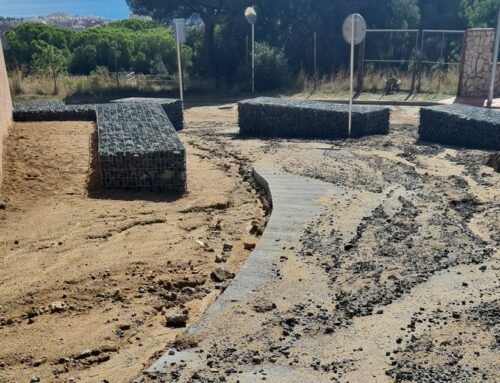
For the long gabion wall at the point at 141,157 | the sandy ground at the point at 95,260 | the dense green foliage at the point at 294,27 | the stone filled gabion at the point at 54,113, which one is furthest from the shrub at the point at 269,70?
the sandy ground at the point at 95,260

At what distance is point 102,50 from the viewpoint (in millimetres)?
29531

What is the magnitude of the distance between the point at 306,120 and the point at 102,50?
789 inches

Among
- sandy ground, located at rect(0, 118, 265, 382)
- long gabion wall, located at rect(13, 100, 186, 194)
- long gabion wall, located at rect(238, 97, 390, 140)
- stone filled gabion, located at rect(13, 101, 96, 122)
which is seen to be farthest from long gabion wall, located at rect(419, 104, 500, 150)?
stone filled gabion, located at rect(13, 101, 96, 122)

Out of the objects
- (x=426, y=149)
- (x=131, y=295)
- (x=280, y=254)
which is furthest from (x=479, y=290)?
(x=426, y=149)

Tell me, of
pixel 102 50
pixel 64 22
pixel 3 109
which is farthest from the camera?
pixel 64 22

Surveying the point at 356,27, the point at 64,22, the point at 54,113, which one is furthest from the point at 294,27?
the point at 64,22

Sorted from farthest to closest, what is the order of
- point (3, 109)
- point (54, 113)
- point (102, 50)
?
point (102, 50) < point (54, 113) < point (3, 109)

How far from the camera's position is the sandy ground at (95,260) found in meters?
4.13

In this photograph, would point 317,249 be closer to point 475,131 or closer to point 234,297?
point 234,297

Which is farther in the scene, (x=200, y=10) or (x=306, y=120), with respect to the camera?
(x=200, y=10)

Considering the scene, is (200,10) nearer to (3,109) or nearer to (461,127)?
(3,109)

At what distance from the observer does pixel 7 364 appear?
3953 mm

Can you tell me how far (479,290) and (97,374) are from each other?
3.20m

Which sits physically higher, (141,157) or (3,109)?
(3,109)
